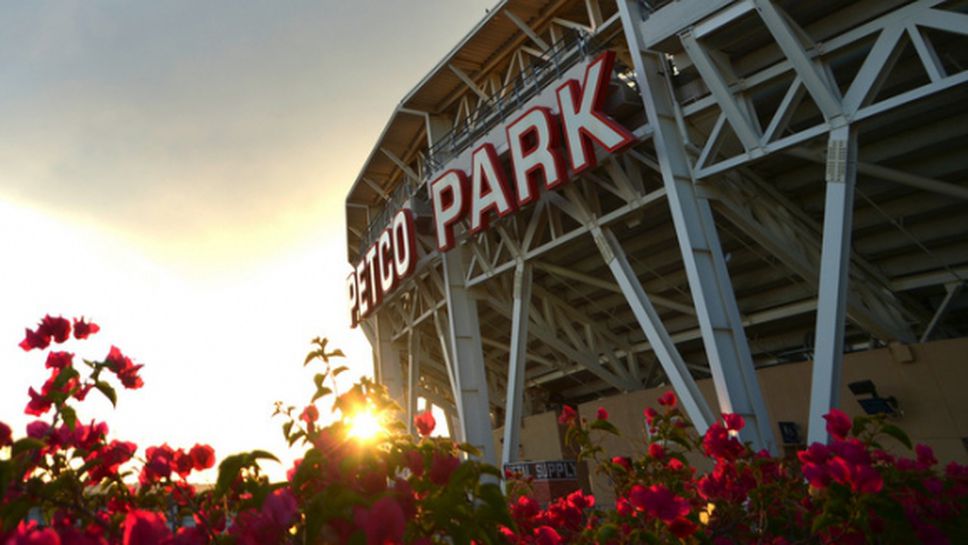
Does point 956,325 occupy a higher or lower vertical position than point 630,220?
lower

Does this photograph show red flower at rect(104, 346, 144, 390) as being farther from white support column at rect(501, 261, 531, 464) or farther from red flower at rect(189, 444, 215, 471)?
white support column at rect(501, 261, 531, 464)

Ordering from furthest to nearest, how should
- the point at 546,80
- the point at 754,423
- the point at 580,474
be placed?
the point at 580,474 < the point at 546,80 < the point at 754,423

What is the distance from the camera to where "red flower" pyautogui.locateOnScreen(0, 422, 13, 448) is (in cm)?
229

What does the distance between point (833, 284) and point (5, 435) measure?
8.97m

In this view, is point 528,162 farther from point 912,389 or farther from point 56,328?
point 912,389

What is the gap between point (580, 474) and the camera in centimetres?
1881

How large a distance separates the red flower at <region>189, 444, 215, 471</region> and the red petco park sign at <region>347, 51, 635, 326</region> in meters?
8.17

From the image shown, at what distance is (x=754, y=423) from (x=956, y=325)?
10943 mm

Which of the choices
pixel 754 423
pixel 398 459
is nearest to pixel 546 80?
pixel 754 423

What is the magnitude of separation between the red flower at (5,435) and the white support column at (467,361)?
Answer: 11290 millimetres

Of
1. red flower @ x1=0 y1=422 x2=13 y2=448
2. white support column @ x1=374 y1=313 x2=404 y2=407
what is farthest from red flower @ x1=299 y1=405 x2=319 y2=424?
white support column @ x1=374 y1=313 x2=404 y2=407

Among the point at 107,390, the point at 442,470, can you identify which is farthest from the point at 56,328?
the point at 442,470

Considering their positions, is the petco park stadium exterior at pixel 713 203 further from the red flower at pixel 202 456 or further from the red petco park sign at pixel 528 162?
the red flower at pixel 202 456

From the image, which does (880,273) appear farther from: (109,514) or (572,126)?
(109,514)
